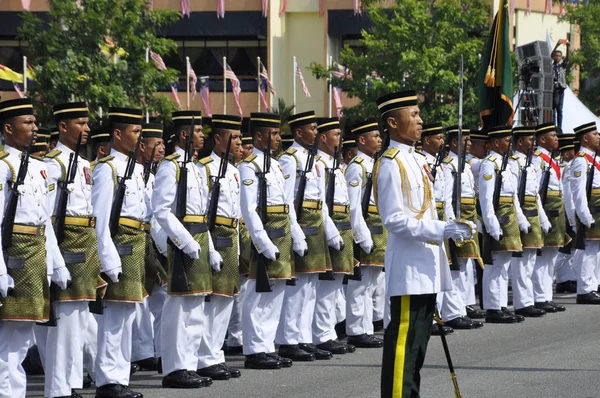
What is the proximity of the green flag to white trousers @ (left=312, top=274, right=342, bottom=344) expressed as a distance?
22.1 ft

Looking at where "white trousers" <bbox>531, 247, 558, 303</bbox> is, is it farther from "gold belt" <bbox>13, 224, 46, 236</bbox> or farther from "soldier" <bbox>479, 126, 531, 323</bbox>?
"gold belt" <bbox>13, 224, 46, 236</bbox>

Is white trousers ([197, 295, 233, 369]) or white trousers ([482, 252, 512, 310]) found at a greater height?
white trousers ([482, 252, 512, 310])

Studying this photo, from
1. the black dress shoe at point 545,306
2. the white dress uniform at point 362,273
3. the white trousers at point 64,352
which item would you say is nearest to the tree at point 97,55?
the black dress shoe at point 545,306

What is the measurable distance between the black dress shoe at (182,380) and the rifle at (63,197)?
1519mm

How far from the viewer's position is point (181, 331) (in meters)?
10.1

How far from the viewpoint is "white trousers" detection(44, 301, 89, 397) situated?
352 inches

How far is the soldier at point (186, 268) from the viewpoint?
32.5ft

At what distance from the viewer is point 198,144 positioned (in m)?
10.4

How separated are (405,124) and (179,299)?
2808mm

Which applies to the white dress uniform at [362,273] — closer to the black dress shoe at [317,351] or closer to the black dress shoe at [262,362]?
the black dress shoe at [317,351]

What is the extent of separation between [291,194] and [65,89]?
1598 centimetres

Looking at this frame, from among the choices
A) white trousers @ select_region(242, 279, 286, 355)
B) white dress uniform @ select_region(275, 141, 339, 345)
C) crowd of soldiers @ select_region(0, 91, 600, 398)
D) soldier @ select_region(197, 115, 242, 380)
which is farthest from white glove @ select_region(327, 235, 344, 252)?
soldier @ select_region(197, 115, 242, 380)

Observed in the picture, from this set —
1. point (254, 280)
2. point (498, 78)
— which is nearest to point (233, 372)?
point (254, 280)

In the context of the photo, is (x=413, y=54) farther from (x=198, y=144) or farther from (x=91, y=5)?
(x=198, y=144)
